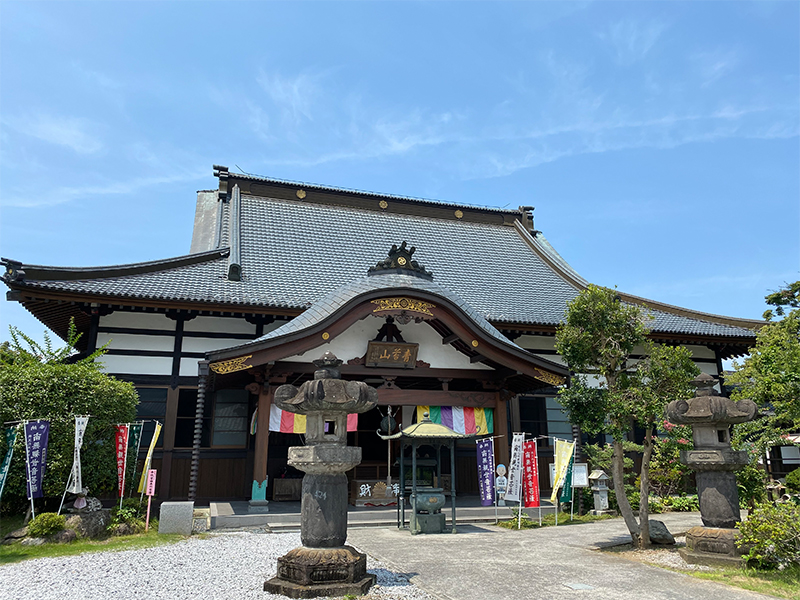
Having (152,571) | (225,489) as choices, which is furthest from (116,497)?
(152,571)

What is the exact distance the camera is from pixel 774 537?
308 inches

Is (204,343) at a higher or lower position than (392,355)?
higher

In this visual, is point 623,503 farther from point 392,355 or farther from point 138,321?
point 138,321

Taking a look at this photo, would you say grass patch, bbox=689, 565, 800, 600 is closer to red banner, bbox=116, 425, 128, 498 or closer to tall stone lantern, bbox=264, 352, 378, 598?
tall stone lantern, bbox=264, 352, 378, 598

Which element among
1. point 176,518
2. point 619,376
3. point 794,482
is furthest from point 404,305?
point 794,482

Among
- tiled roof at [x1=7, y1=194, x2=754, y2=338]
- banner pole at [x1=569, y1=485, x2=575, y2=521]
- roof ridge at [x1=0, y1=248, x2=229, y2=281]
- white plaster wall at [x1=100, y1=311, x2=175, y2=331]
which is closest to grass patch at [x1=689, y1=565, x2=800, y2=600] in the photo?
banner pole at [x1=569, y1=485, x2=575, y2=521]

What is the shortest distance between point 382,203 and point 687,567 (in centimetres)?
1872

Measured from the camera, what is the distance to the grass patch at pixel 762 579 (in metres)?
6.96

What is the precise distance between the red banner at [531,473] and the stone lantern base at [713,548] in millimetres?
4694

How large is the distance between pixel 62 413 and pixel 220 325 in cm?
508

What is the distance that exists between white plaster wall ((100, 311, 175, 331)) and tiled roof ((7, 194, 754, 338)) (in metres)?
0.96

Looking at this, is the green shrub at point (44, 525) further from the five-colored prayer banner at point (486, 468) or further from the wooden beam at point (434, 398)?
the five-colored prayer banner at point (486, 468)

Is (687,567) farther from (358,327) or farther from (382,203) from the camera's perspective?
(382,203)

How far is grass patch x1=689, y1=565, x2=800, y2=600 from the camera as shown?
6.96 m
